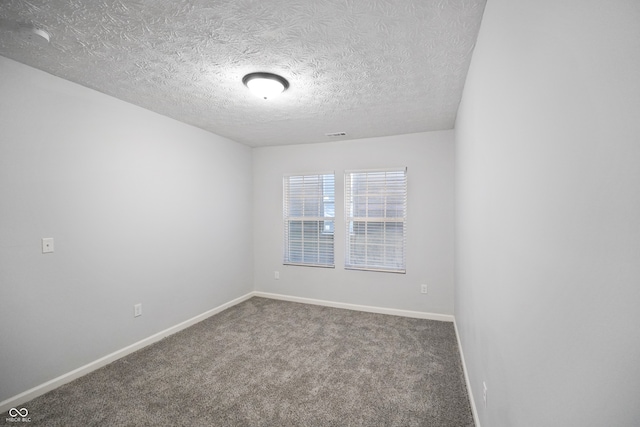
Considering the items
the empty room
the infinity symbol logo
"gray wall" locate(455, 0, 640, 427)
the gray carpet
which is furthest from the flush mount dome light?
the infinity symbol logo

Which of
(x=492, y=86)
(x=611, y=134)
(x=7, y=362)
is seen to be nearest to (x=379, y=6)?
(x=492, y=86)

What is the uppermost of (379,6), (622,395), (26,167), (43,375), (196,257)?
(379,6)

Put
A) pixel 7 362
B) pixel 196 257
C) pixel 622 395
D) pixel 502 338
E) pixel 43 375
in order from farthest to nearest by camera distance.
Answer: pixel 196 257
pixel 43 375
pixel 7 362
pixel 502 338
pixel 622 395

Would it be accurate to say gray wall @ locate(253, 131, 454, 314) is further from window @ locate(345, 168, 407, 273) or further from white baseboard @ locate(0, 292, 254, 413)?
white baseboard @ locate(0, 292, 254, 413)

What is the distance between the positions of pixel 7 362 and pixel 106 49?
2374 millimetres

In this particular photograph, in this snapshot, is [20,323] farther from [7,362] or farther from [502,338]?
[502,338]

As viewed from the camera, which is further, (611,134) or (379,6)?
(379,6)

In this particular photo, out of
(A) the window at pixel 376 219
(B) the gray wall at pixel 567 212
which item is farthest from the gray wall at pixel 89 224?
(B) the gray wall at pixel 567 212

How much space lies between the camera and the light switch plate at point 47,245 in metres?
2.15

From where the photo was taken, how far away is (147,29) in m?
1.61

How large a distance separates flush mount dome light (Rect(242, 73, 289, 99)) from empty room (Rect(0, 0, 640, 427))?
2cm

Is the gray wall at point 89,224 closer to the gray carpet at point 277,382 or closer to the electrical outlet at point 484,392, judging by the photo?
the gray carpet at point 277,382

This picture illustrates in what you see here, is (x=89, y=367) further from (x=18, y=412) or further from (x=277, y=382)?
(x=277, y=382)

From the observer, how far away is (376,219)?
393cm
